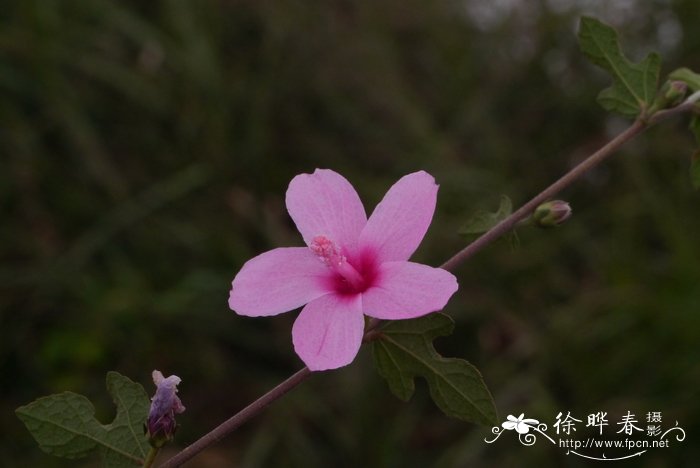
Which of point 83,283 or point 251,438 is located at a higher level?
point 83,283

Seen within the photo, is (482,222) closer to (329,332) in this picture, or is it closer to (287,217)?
(329,332)

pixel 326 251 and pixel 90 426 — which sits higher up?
pixel 326 251

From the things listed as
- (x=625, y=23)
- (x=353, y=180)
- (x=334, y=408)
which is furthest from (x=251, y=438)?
(x=625, y=23)

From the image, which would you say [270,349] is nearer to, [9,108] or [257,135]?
[257,135]

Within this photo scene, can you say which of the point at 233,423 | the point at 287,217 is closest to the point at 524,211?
the point at 233,423

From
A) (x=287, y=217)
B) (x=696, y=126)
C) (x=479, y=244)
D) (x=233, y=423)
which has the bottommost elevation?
(x=233, y=423)

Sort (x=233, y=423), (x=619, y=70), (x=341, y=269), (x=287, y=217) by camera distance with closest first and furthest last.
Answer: (x=233, y=423) < (x=341, y=269) < (x=619, y=70) < (x=287, y=217)
